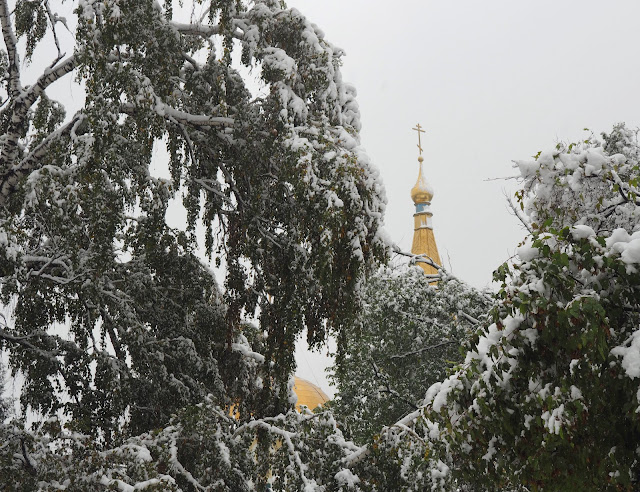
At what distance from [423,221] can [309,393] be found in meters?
10.9

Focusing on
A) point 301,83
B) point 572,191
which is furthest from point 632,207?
point 301,83

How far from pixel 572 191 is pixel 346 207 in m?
2.14

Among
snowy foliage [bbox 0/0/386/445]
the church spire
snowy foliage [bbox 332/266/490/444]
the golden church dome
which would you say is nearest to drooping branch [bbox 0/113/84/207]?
snowy foliage [bbox 0/0/386/445]

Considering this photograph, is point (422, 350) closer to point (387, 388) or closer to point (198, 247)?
point (387, 388)

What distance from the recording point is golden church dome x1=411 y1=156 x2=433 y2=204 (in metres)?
41.6

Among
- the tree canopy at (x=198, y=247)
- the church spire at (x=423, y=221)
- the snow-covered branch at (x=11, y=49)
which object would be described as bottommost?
the tree canopy at (x=198, y=247)

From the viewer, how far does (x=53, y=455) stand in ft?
23.4

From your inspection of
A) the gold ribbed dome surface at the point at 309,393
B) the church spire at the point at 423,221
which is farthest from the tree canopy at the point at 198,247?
the church spire at the point at 423,221

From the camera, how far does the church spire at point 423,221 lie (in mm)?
39781

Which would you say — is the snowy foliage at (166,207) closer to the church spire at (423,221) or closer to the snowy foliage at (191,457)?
the snowy foliage at (191,457)

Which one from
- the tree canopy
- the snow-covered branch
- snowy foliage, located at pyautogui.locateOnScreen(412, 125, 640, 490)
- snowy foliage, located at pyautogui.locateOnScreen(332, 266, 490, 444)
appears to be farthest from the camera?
snowy foliage, located at pyautogui.locateOnScreen(332, 266, 490, 444)

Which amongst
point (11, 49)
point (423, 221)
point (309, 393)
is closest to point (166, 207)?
point (11, 49)

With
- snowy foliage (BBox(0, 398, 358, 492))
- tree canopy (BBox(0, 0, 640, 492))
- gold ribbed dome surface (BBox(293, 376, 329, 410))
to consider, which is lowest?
snowy foliage (BBox(0, 398, 358, 492))

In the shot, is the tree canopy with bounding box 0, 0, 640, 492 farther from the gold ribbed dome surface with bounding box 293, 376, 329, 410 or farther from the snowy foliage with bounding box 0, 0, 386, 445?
the gold ribbed dome surface with bounding box 293, 376, 329, 410
